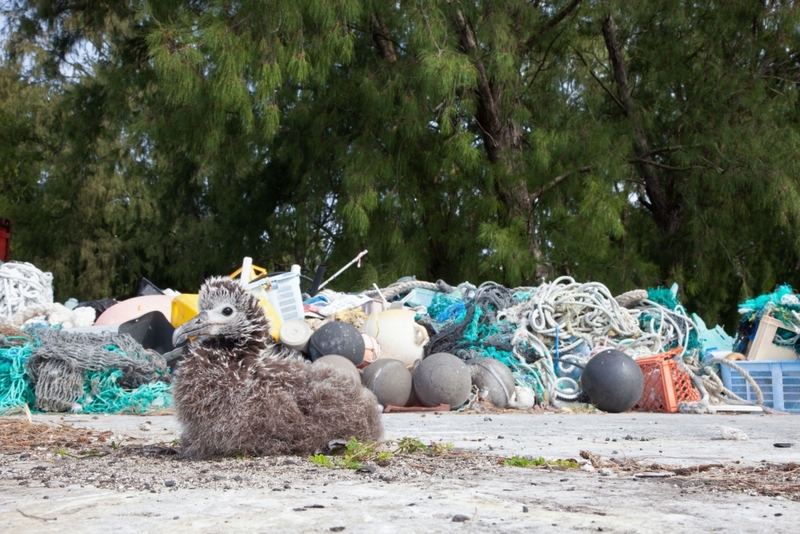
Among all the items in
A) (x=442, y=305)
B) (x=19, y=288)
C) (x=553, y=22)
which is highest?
(x=553, y=22)

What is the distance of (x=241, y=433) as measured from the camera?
384 centimetres

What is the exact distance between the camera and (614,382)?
28.6 feet

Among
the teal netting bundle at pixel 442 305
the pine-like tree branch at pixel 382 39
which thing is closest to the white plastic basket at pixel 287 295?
the teal netting bundle at pixel 442 305

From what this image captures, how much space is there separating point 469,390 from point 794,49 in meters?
10.9

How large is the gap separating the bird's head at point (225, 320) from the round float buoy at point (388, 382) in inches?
163

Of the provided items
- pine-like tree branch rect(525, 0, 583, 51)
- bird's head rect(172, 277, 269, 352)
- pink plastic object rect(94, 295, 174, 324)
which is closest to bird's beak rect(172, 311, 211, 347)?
bird's head rect(172, 277, 269, 352)

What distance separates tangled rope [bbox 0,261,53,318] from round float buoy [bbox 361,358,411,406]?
20.1ft

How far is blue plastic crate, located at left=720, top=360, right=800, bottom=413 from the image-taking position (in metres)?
9.58

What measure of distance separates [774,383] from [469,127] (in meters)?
7.06

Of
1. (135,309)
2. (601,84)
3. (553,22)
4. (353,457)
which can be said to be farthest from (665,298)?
(353,457)

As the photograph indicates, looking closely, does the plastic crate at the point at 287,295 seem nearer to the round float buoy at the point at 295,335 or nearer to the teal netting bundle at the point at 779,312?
the round float buoy at the point at 295,335

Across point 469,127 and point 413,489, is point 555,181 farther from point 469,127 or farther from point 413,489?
point 413,489

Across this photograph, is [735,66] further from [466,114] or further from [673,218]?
[466,114]

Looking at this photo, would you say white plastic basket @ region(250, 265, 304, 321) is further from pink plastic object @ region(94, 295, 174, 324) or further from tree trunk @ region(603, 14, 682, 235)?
tree trunk @ region(603, 14, 682, 235)
